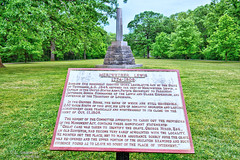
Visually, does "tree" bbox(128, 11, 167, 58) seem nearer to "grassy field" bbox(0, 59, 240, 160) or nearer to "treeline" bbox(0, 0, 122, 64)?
"treeline" bbox(0, 0, 122, 64)

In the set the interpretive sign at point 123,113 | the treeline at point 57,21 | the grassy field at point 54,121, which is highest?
the treeline at point 57,21

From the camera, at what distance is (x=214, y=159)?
332 cm

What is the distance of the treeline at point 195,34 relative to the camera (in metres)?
30.5

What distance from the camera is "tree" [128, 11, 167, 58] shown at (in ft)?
178

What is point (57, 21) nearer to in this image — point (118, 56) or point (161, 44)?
point (118, 56)

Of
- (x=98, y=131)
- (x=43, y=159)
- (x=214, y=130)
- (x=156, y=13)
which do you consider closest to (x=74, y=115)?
(x=98, y=131)

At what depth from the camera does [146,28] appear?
56.1 meters

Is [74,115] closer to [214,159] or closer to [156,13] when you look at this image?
[214,159]

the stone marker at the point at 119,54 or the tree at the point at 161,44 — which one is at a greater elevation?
the tree at the point at 161,44

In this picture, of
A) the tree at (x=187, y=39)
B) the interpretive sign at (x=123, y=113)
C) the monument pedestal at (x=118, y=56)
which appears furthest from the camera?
the tree at (x=187, y=39)

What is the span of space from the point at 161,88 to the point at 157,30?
55548 mm

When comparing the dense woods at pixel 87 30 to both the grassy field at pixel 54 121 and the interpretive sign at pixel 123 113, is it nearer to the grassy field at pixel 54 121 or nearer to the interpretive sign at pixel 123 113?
the grassy field at pixel 54 121

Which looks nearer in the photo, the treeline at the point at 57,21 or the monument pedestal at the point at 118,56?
the treeline at the point at 57,21

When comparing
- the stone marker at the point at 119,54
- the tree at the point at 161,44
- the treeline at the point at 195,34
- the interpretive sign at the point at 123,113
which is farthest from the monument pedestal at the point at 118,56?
the tree at the point at 161,44
